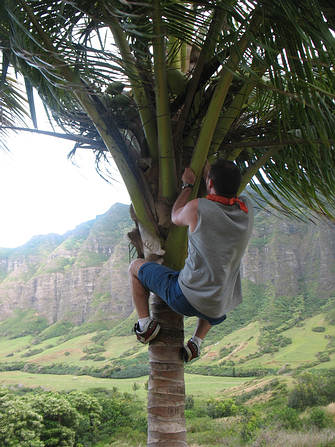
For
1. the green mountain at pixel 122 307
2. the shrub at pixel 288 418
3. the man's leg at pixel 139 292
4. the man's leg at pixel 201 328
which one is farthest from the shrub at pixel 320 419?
the man's leg at pixel 139 292

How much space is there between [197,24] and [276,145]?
74cm

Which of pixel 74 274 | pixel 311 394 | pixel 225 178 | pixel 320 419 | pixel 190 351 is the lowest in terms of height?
pixel 320 419

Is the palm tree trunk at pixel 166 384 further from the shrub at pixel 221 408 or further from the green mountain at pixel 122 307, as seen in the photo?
the shrub at pixel 221 408

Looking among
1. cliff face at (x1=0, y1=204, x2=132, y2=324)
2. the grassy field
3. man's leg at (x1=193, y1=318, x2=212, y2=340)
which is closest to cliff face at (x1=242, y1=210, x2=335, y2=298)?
the grassy field

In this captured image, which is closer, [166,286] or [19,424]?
[166,286]

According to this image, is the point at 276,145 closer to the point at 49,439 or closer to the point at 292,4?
the point at 292,4

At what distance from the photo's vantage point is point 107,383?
725 inches

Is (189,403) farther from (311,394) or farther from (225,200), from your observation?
(225,200)

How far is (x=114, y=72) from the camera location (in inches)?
71.6

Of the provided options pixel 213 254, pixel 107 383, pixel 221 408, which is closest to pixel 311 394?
pixel 221 408

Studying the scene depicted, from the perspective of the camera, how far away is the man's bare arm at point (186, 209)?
1.60m

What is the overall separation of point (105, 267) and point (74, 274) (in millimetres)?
2986

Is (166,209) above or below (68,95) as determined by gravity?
below

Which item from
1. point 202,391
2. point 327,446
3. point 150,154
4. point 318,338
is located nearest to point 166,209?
point 150,154
